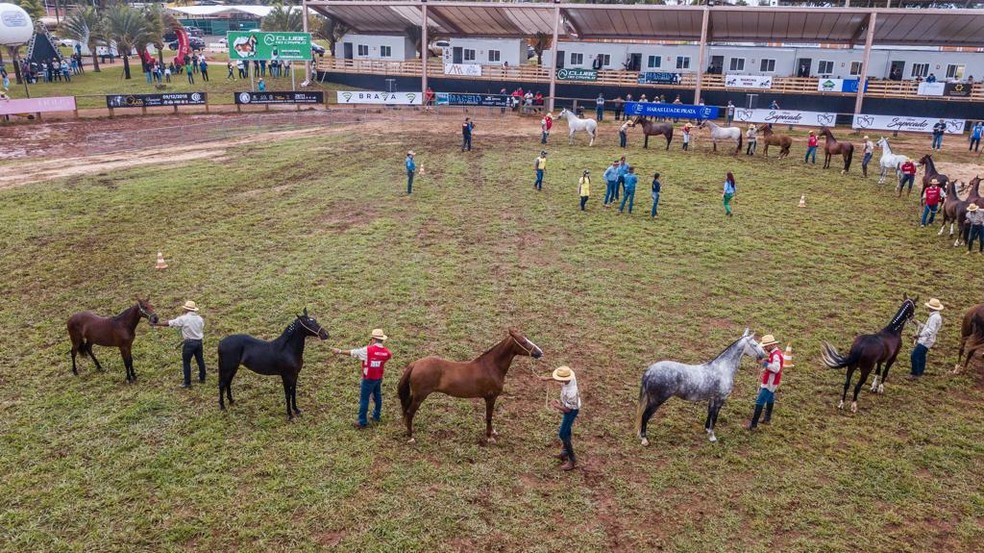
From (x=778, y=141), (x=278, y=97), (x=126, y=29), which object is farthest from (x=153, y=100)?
(x=778, y=141)

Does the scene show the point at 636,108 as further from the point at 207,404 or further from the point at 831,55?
the point at 207,404

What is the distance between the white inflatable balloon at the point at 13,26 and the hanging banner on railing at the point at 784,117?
50.1m

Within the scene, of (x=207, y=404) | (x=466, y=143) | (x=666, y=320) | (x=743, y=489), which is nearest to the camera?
(x=743, y=489)

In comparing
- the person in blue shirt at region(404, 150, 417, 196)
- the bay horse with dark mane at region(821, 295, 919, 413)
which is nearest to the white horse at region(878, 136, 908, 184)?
the bay horse with dark mane at region(821, 295, 919, 413)

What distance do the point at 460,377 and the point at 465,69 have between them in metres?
43.2

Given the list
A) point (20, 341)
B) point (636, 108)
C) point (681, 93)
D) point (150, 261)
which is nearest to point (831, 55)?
point (681, 93)

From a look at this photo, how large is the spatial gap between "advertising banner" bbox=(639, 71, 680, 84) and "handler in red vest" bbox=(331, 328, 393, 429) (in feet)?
134

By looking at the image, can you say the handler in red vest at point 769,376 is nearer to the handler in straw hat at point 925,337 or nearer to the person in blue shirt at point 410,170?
the handler in straw hat at point 925,337

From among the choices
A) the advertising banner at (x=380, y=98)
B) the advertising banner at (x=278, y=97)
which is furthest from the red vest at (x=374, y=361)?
the advertising banner at (x=278, y=97)

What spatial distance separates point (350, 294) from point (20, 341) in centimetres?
767

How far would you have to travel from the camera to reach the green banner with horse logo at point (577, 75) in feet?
157

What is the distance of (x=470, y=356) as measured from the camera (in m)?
14.6

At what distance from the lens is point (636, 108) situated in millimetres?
41156

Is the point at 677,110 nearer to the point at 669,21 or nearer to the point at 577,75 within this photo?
the point at 669,21
